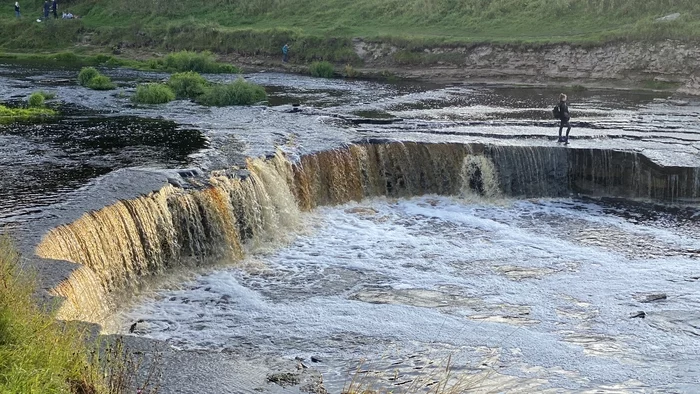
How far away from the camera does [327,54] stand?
139 ft

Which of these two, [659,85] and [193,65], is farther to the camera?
[193,65]

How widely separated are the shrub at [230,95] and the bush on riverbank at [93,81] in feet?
15.1

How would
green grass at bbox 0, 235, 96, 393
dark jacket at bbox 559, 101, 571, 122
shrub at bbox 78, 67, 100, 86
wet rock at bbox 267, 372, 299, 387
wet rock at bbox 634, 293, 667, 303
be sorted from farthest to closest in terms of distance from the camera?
shrub at bbox 78, 67, 100, 86, dark jacket at bbox 559, 101, 571, 122, wet rock at bbox 634, 293, 667, 303, wet rock at bbox 267, 372, 299, 387, green grass at bbox 0, 235, 96, 393

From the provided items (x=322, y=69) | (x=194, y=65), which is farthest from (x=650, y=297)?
(x=194, y=65)

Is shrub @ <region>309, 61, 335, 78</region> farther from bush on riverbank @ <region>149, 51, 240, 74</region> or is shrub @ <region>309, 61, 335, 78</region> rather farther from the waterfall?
the waterfall

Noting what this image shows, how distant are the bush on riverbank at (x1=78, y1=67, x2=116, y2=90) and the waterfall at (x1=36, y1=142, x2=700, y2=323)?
45.5 feet

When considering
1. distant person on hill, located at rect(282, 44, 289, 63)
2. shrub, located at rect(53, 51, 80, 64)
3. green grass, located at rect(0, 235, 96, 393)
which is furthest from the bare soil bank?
green grass, located at rect(0, 235, 96, 393)

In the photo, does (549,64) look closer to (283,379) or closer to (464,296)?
(464,296)

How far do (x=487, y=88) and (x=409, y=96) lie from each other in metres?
4.49

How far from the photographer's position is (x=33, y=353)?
24.1 feet

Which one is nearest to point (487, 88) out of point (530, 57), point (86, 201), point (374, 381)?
point (530, 57)

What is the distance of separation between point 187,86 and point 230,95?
272cm

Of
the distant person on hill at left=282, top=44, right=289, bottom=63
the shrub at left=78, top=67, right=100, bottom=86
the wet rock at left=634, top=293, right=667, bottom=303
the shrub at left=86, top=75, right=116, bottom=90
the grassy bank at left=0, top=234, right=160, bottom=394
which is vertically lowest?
the wet rock at left=634, top=293, right=667, bottom=303

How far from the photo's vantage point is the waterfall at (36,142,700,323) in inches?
543
